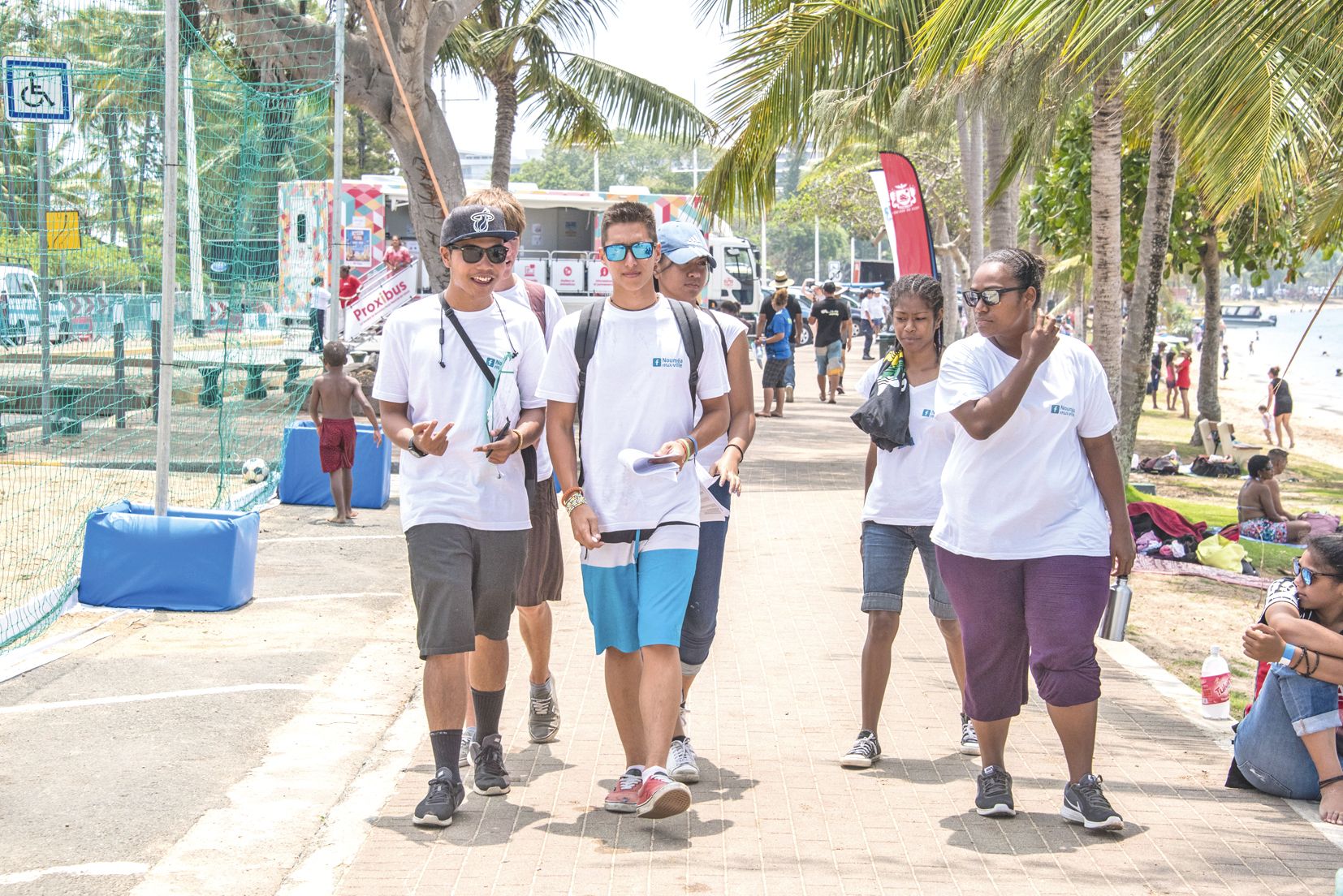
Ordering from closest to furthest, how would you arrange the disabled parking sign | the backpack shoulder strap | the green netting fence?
the backpack shoulder strap → the disabled parking sign → the green netting fence

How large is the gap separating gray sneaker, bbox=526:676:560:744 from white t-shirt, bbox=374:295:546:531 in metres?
1.06

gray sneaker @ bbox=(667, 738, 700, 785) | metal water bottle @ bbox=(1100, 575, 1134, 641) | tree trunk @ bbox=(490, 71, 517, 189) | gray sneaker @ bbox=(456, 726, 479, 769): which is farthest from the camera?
tree trunk @ bbox=(490, 71, 517, 189)

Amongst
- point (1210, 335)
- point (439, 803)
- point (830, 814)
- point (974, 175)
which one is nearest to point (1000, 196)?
point (974, 175)

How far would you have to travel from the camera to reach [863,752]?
533 centimetres

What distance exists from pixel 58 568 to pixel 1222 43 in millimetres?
7235

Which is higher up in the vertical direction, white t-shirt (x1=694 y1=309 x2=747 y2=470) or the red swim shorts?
white t-shirt (x1=694 y1=309 x2=747 y2=470)

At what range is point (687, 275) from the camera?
209 inches

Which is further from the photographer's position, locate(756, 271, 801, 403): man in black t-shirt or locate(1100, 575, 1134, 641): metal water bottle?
locate(756, 271, 801, 403): man in black t-shirt

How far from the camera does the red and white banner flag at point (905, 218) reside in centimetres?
1155

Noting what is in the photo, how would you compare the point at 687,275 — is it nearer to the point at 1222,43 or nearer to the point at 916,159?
the point at 1222,43

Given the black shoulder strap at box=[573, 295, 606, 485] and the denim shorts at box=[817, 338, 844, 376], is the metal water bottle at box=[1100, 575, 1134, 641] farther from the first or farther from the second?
the denim shorts at box=[817, 338, 844, 376]

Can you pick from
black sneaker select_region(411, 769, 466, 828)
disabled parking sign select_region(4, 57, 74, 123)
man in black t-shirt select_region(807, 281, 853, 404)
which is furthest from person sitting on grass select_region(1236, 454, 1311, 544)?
man in black t-shirt select_region(807, 281, 853, 404)

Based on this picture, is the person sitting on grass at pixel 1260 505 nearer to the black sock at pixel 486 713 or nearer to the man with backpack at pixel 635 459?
the man with backpack at pixel 635 459

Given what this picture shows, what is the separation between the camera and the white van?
11508mm
